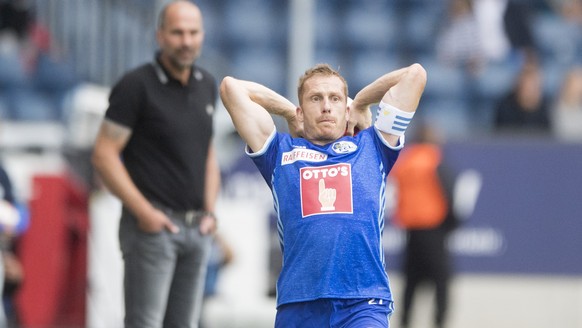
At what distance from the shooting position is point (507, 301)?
1392 cm

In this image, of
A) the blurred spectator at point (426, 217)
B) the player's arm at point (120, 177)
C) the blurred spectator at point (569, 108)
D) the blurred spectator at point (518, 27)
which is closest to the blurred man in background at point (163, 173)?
the player's arm at point (120, 177)

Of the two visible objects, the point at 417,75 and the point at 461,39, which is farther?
the point at 461,39

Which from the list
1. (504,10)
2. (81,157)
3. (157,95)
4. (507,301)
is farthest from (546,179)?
(157,95)

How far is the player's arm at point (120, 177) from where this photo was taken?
7.41m

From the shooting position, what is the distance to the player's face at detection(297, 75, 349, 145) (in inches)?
244

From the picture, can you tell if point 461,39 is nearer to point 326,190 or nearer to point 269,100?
point 269,100

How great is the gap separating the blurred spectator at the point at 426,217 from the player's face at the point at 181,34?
5791 millimetres

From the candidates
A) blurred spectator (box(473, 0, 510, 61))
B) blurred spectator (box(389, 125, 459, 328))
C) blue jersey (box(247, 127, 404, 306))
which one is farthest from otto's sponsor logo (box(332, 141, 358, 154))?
blurred spectator (box(473, 0, 510, 61))

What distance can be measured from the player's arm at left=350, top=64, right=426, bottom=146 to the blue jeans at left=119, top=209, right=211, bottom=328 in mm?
1693

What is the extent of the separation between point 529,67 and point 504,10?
54.3 inches

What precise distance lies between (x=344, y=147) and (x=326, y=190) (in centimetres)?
25

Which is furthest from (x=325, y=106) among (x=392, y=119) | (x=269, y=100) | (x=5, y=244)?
(x=5, y=244)

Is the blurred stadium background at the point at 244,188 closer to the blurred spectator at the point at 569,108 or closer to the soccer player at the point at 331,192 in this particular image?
the blurred spectator at the point at 569,108

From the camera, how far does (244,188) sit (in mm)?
13477
